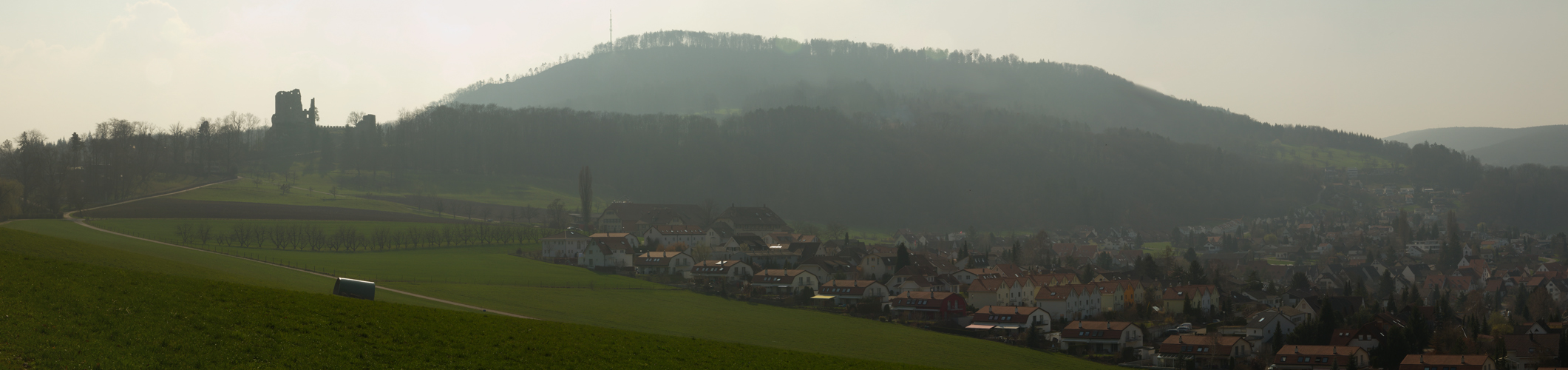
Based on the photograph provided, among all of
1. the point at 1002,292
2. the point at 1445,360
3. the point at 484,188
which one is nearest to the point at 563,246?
the point at 1002,292

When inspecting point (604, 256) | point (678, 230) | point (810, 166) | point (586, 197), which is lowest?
point (604, 256)

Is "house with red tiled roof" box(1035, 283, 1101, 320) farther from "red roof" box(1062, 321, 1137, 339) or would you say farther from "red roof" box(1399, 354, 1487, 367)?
"red roof" box(1399, 354, 1487, 367)

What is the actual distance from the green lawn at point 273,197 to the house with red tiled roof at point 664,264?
131ft

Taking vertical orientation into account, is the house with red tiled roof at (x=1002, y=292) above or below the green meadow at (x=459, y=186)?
below

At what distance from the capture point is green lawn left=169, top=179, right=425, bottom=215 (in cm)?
9281

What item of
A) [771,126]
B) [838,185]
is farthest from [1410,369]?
[771,126]

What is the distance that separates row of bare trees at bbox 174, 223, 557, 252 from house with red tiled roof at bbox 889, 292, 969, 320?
40.9 meters

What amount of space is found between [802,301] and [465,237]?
3616cm

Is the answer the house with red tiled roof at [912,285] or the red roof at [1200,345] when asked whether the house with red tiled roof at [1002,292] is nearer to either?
the house with red tiled roof at [912,285]

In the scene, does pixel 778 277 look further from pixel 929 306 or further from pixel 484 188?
pixel 484 188

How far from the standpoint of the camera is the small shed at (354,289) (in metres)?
32.0

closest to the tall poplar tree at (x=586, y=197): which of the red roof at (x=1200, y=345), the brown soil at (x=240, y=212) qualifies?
the brown soil at (x=240, y=212)

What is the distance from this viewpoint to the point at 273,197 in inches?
3826

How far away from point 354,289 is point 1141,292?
5455 centimetres
